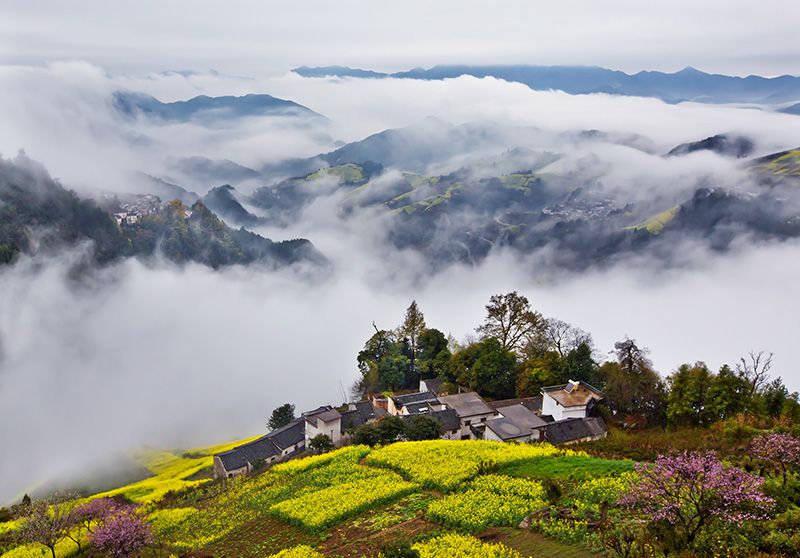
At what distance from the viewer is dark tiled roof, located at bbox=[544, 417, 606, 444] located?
129 ft

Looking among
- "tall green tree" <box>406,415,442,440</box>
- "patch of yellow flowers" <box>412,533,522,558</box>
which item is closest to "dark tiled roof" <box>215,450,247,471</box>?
"tall green tree" <box>406,415,442,440</box>

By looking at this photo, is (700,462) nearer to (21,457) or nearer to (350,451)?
(350,451)

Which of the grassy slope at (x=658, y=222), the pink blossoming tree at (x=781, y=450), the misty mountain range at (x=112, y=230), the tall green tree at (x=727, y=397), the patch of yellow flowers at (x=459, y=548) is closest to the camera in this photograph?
the pink blossoming tree at (x=781, y=450)

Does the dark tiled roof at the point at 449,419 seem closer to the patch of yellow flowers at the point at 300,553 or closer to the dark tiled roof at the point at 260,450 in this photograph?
the dark tiled roof at the point at 260,450

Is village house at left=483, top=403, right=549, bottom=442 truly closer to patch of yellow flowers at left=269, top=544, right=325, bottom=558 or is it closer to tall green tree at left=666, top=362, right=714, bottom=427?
tall green tree at left=666, top=362, right=714, bottom=427

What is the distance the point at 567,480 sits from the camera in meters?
24.3

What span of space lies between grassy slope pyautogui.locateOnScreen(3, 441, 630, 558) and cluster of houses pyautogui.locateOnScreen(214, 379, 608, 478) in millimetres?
8316

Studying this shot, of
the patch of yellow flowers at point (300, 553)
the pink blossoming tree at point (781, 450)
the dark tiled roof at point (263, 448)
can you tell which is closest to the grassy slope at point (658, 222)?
the dark tiled roof at point (263, 448)

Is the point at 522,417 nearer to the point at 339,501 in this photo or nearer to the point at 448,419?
the point at 448,419

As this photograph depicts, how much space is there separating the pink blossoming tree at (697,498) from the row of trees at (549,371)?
2304 centimetres

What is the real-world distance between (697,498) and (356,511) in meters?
14.0

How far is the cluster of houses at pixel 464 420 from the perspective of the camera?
4016 cm

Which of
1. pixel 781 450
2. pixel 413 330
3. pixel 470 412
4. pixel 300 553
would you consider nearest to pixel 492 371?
pixel 470 412

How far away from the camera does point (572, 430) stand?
1580 inches
